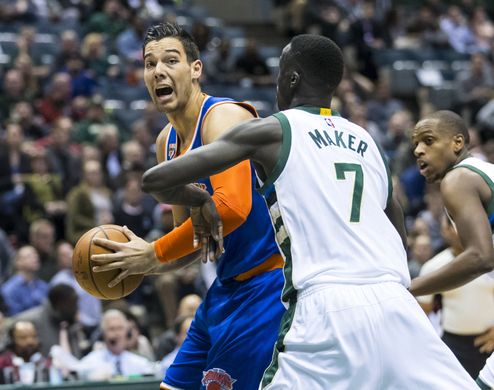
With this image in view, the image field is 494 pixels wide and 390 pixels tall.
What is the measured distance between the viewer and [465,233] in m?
4.96

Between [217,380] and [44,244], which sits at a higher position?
[44,244]

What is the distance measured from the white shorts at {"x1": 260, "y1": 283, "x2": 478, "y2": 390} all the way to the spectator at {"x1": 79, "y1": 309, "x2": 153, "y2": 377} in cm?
458

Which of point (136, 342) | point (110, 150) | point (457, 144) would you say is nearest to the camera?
point (457, 144)

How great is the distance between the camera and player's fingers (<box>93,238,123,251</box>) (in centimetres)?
477

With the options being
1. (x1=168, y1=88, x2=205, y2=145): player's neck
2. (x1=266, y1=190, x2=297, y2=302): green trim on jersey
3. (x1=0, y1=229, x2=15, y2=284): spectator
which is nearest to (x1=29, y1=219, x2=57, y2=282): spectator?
(x1=0, y1=229, x2=15, y2=284): spectator

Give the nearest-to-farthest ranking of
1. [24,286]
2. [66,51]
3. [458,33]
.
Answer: [24,286], [66,51], [458,33]

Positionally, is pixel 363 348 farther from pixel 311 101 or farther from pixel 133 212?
pixel 133 212

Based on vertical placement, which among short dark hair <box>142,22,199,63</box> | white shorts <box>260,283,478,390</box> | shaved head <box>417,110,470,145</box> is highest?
short dark hair <box>142,22,199,63</box>

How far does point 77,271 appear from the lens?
484 centimetres

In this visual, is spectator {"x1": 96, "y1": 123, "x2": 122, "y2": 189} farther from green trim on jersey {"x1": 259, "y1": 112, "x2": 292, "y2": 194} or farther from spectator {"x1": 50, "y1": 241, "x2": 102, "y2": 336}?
green trim on jersey {"x1": 259, "y1": 112, "x2": 292, "y2": 194}

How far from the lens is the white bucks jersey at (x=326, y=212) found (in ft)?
13.7

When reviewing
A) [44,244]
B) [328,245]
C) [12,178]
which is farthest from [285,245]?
[12,178]

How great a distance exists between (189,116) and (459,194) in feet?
Result: 4.22

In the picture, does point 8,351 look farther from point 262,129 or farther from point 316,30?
point 316,30
